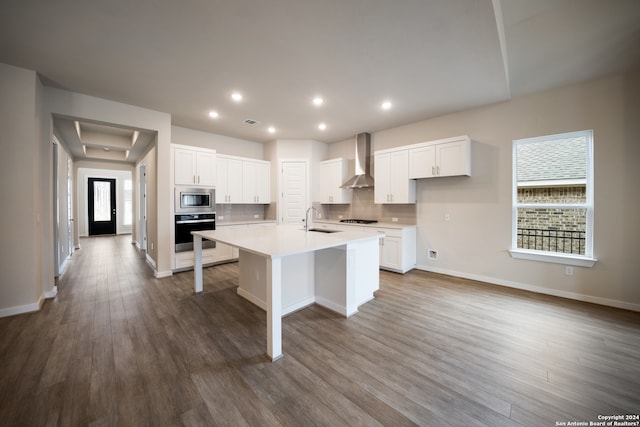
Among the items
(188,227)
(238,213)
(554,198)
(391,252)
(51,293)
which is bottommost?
(51,293)

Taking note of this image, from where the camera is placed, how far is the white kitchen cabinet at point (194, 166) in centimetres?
440

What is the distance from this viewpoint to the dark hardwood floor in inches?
59.3

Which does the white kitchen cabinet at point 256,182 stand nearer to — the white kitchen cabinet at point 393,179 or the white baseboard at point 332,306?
the white kitchen cabinet at point 393,179

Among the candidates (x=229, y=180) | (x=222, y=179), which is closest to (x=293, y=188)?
(x=229, y=180)

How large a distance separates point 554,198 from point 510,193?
698mm

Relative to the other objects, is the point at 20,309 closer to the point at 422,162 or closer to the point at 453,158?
the point at 422,162

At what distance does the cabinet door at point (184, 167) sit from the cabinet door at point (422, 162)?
4091 mm

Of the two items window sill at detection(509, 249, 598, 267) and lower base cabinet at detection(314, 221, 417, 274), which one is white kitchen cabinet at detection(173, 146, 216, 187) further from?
window sill at detection(509, 249, 598, 267)

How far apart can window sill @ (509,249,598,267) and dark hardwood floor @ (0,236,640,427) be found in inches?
20.6

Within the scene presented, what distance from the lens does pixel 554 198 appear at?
3.70 metres

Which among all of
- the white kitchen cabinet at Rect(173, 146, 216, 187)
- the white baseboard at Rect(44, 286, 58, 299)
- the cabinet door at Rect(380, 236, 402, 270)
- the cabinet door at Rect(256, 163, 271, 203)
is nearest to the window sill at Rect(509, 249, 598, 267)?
the cabinet door at Rect(380, 236, 402, 270)

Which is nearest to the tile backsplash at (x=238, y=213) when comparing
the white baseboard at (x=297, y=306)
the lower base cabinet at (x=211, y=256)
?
the lower base cabinet at (x=211, y=256)

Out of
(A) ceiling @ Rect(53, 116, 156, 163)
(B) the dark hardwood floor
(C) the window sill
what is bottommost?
(B) the dark hardwood floor

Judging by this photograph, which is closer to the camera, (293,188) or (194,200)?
(194,200)
